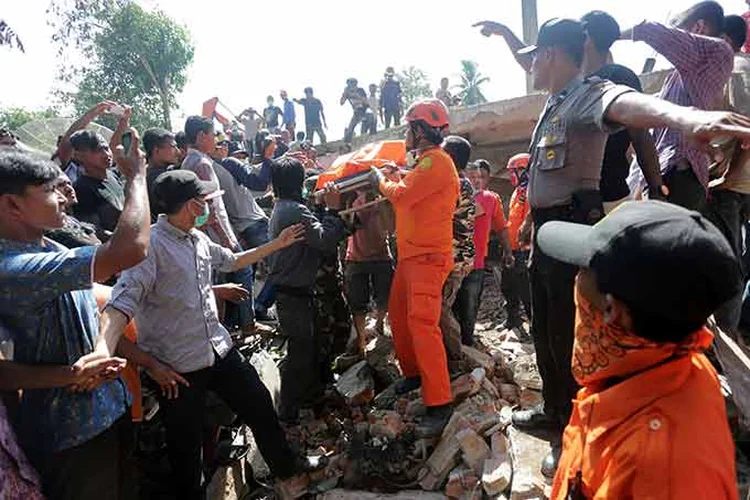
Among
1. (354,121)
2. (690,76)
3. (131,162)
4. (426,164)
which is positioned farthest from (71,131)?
(354,121)

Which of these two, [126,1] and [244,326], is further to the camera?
[126,1]

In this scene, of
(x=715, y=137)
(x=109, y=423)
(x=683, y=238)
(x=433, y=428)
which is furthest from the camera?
(x=433, y=428)

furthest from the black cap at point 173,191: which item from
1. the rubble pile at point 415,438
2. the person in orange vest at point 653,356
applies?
the person in orange vest at point 653,356

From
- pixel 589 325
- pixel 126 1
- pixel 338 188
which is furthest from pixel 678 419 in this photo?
pixel 126 1

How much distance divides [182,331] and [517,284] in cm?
427

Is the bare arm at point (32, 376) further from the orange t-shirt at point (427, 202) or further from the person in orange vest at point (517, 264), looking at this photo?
the person in orange vest at point (517, 264)

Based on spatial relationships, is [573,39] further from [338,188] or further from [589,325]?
[338,188]

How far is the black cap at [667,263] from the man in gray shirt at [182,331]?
2.28 metres

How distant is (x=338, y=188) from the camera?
13.1 ft

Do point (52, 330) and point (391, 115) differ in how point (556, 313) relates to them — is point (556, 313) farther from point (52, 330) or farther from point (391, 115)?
point (391, 115)

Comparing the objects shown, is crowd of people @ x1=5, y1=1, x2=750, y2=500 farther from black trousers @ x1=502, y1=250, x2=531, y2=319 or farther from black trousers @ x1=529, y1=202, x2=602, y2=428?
black trousers @ x1=502, y1=250, x2=531, y2=319

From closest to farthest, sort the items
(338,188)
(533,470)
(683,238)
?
(683,238)
(533,470)
(338,188)

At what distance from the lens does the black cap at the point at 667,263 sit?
2.93 ft

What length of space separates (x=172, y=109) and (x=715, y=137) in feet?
86.5
